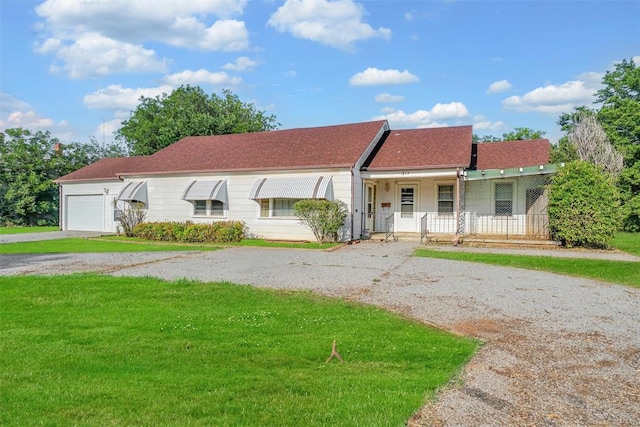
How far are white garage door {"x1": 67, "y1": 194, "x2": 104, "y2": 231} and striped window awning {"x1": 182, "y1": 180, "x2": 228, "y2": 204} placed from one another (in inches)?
319

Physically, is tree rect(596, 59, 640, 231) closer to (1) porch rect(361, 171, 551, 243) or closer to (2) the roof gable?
(1) porch rect(361, 171, 551, 243)

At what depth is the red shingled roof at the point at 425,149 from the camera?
60.0 ft

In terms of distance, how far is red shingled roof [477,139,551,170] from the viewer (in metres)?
19.6

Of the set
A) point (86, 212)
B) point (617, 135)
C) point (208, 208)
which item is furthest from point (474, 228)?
point (86, 212)

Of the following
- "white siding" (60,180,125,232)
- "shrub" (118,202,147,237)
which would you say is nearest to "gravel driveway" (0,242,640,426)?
"shrub" (118,202,147,237)

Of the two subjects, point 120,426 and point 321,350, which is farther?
point 321,350

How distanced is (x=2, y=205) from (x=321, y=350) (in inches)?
1392

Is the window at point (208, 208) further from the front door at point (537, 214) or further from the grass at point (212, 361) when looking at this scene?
the front door at point (537, 214)

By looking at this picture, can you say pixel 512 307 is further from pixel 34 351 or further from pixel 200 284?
pixel 34 351

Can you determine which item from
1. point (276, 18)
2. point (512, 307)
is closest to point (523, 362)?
point (512, 307)

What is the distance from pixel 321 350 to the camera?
516 cm

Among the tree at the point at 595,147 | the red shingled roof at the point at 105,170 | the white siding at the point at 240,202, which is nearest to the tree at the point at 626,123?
the tree at the point at 595,147

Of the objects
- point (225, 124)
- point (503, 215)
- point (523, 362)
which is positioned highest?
point (225, 124)

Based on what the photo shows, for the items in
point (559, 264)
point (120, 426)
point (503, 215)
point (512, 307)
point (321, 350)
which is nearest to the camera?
point (120, 426)
